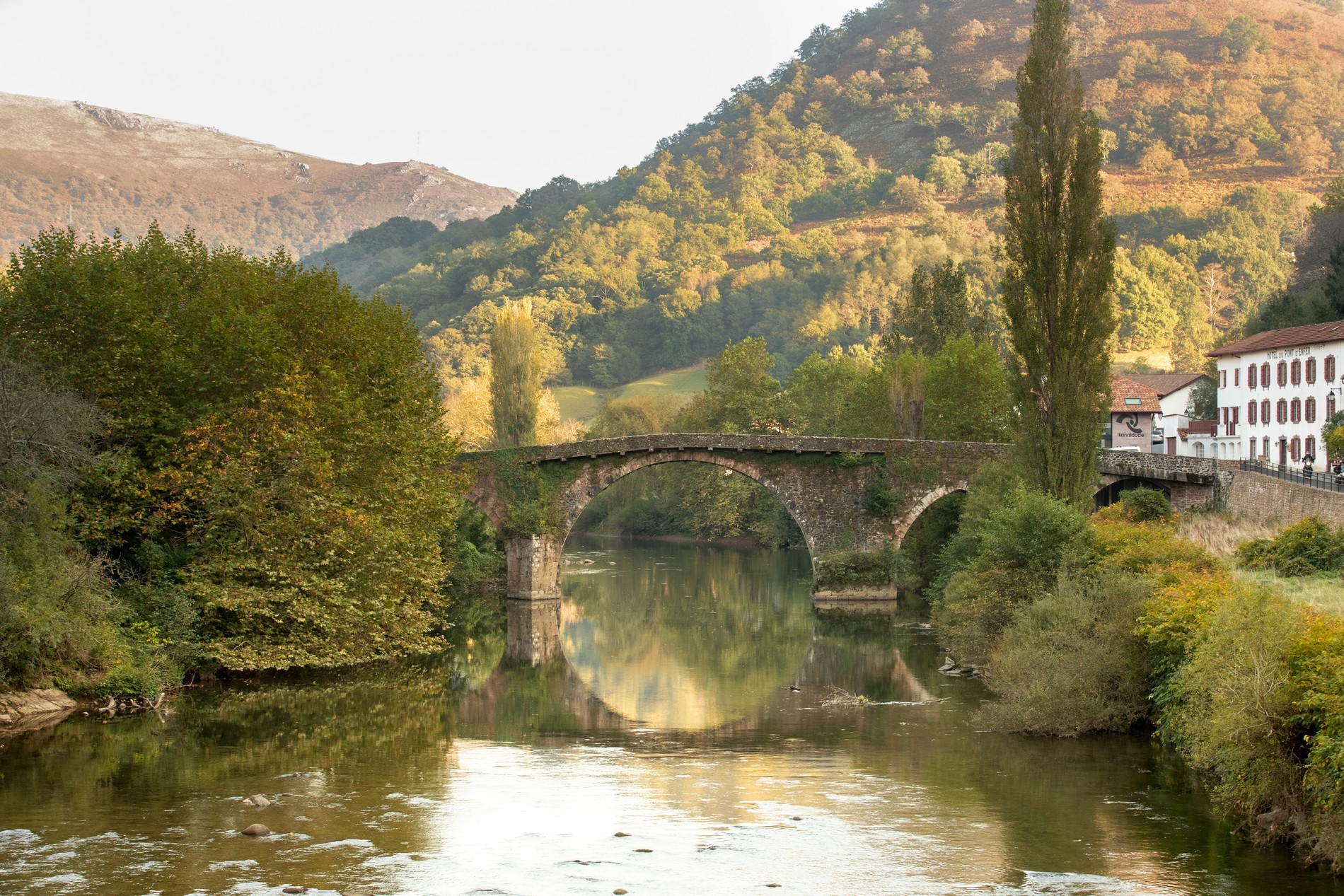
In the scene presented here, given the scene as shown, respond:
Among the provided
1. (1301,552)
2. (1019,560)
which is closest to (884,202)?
(1019,560)

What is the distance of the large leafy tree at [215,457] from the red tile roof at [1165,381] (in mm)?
48188

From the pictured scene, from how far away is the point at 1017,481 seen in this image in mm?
29000

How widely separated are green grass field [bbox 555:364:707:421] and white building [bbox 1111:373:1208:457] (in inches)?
1270

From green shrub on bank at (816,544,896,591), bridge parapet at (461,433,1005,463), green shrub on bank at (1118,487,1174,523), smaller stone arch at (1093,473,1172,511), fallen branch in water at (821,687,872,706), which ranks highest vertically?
bridge parapet at (461,433,1005,463)

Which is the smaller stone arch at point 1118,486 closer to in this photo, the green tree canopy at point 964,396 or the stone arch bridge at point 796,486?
the stone arch bridge at point 796,486

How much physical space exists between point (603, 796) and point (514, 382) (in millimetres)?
40381

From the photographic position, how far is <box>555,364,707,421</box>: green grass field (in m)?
92.2

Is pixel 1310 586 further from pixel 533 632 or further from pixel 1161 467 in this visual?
pixel 533 632

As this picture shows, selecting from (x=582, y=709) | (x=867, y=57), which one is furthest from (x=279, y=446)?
(x=867, y=57)

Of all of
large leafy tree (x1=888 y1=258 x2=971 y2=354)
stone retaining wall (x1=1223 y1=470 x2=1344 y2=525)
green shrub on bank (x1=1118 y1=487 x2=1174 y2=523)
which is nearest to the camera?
stone retaining wall (x1=1223 y1=470 x2=1344 y2=525)

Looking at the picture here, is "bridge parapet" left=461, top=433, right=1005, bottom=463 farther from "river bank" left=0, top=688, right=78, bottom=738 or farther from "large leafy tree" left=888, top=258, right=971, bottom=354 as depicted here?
"river bank" left=0, top=688, right=78, bottom=738

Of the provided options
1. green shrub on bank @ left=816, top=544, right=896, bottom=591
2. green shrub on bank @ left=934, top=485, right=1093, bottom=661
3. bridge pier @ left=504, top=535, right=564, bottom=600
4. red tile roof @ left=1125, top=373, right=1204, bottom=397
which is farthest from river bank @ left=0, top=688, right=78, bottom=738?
red tile roof @ left=1125, top=373, right=1204, bottom=397

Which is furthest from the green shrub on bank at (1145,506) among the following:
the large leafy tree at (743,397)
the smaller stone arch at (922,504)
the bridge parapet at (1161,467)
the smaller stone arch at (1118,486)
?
the large leafy tree at (743,397)

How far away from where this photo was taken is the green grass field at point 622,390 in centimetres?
9219
